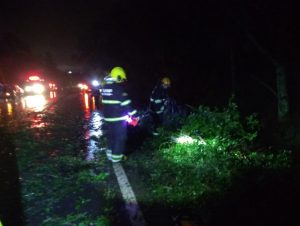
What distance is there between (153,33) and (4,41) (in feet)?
249

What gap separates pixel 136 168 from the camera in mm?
8789

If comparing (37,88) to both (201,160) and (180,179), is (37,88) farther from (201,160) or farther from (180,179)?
(180,179)

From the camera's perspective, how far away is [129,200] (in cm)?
671

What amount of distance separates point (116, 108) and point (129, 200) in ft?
9.86

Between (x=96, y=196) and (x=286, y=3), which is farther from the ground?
(x=286, y=3)

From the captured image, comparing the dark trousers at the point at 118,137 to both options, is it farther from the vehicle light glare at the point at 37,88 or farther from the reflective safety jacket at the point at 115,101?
the vehicle light glare at the point at 37,88

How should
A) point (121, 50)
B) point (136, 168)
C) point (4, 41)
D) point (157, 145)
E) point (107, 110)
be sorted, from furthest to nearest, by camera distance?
point (4, 41) < point (121, 50) < point (157, 145) < point (107, 110) < point (136, 168)

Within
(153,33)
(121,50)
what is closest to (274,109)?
(153,33)

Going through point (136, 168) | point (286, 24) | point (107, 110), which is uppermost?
point (286, 24)

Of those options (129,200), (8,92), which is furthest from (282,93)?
(8,92)

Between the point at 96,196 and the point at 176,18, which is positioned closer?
the point at 96,196

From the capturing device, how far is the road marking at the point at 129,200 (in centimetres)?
586

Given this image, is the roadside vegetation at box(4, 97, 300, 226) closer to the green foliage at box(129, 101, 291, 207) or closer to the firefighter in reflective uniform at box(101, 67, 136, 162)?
the green foliage at box(129, 101, 291, 207)

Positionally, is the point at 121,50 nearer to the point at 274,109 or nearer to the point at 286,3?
the point at 274,109
